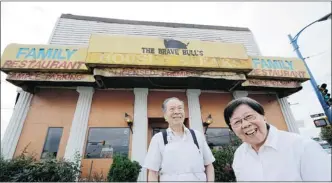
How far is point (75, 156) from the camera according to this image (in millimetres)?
6387

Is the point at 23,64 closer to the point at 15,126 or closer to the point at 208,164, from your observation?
the point at 15,126

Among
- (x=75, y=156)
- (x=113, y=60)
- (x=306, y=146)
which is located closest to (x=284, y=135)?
(x=306, y=146)

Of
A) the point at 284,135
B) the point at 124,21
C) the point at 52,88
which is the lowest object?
the point at 284,135

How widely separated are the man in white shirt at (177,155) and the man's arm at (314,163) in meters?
1.22

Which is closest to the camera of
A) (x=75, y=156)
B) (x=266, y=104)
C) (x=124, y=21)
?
(x=75, y=156)

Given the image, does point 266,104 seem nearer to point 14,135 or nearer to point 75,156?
point 75,156

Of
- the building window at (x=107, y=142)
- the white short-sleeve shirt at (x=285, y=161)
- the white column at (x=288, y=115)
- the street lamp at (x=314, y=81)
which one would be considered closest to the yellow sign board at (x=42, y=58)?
the building window at (x=107, y=142)

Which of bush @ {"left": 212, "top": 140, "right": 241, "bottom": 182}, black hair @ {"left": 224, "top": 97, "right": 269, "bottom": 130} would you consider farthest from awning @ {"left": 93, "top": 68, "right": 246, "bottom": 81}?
black hair @ {"left": 224, "top": 97, "right": 269, "bottom": 130}

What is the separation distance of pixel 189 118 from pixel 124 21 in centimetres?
755

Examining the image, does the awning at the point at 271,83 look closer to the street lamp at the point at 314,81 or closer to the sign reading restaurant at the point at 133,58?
the sign reading restaurant at the point at 133,58

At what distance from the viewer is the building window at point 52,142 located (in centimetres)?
682

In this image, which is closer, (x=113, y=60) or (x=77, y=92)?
(x=113, y=60)

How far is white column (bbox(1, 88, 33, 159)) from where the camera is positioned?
659 centimetres

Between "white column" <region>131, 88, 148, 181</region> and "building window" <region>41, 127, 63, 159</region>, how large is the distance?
3.10 meters
